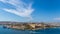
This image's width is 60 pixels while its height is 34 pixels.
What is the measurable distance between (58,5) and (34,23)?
49 cm

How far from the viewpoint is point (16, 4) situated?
2037 millimetres

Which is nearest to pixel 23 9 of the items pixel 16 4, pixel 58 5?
pixel 16 4

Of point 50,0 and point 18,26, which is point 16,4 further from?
point 50,0

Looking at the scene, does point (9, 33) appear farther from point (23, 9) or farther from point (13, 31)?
point (23, 9)

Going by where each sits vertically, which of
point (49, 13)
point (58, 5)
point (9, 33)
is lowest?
point (9, 33)

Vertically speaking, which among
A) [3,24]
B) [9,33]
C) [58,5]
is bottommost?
[9,33]

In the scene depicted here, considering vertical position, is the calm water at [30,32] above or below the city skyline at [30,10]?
below

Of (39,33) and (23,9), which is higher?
(23,9)

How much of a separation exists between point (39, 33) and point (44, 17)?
10.8 inches

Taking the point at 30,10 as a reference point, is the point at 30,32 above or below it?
below

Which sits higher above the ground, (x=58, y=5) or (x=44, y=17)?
(x=58, y=5)

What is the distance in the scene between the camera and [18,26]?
6.75 feet

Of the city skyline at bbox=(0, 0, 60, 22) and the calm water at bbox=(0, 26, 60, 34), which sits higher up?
the city skyline at bbox=(0, 0, 60, 22)

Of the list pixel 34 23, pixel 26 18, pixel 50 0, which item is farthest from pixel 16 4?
pixel 50 0
